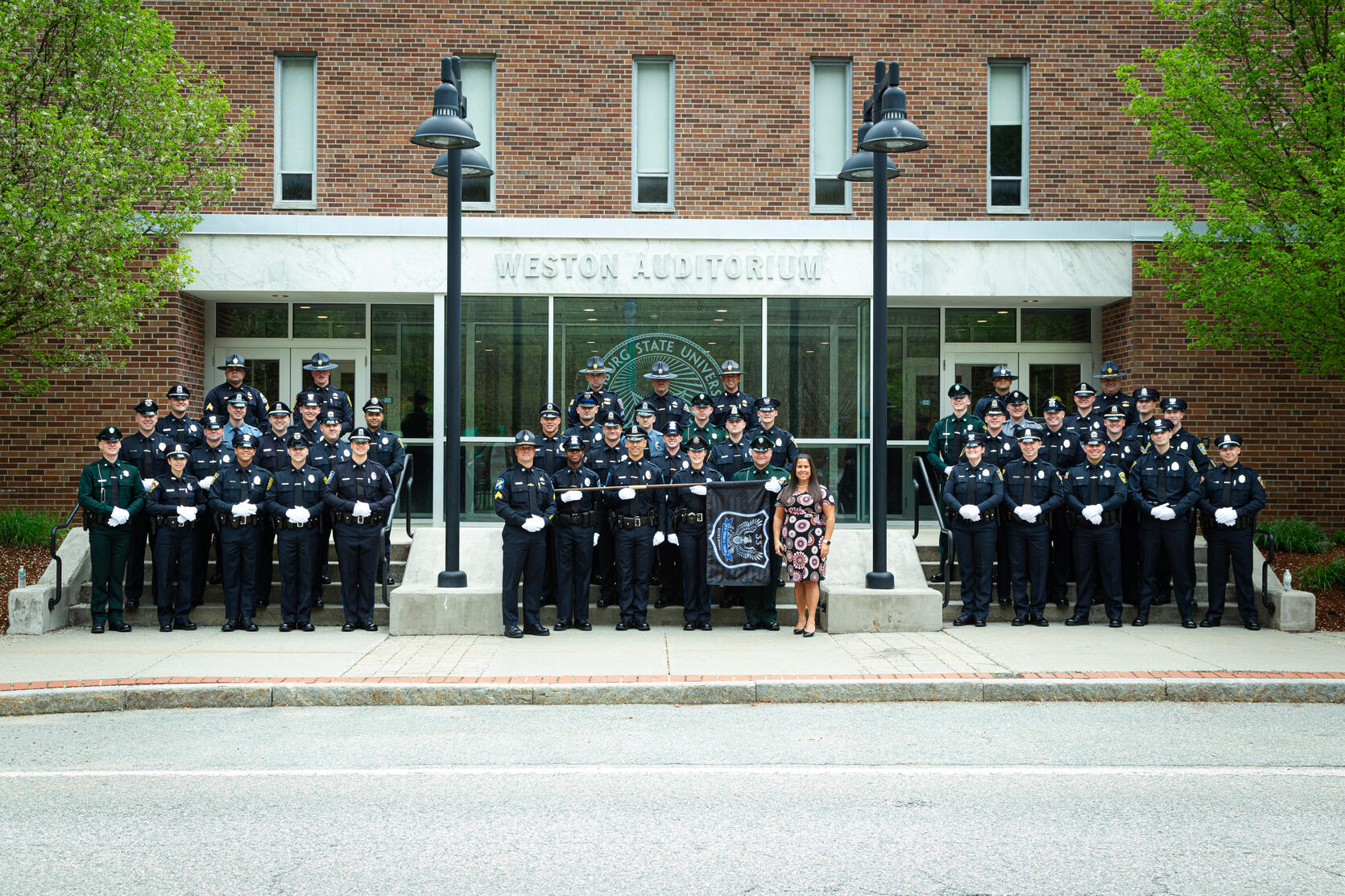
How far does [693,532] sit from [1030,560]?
A: 357cm

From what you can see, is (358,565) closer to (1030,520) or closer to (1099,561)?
(1030,520)

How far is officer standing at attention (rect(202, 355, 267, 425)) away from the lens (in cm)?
1315

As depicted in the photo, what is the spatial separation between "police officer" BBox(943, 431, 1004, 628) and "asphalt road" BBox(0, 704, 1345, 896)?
3.21 metres

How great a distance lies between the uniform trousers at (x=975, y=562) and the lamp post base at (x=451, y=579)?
3.26 feet

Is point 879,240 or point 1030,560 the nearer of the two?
point 879,240

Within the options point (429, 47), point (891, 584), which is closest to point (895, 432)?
point (891, 584)

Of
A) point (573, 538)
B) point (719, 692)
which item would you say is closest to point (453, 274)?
point (573, 538)

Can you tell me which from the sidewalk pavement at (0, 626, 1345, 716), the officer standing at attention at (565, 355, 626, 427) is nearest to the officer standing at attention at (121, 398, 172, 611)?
the sidewalk pavement at (0, 626, 1345, 716)

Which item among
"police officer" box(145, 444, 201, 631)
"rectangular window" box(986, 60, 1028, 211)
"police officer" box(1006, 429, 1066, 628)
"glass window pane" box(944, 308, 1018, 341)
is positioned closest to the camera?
"police officer" box(145, 444, 201, 631)

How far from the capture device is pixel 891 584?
37.6ft

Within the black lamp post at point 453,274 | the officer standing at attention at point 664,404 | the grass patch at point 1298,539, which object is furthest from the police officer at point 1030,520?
the black lamp post at point 453,274

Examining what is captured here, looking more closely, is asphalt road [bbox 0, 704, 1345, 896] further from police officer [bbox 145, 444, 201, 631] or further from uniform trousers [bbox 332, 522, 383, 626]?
police officer [bbox 145, 444, 201, 631]

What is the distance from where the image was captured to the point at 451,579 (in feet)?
37.5

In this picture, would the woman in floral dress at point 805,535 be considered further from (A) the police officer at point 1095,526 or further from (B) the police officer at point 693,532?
(A) the police officer at point 1095,526
